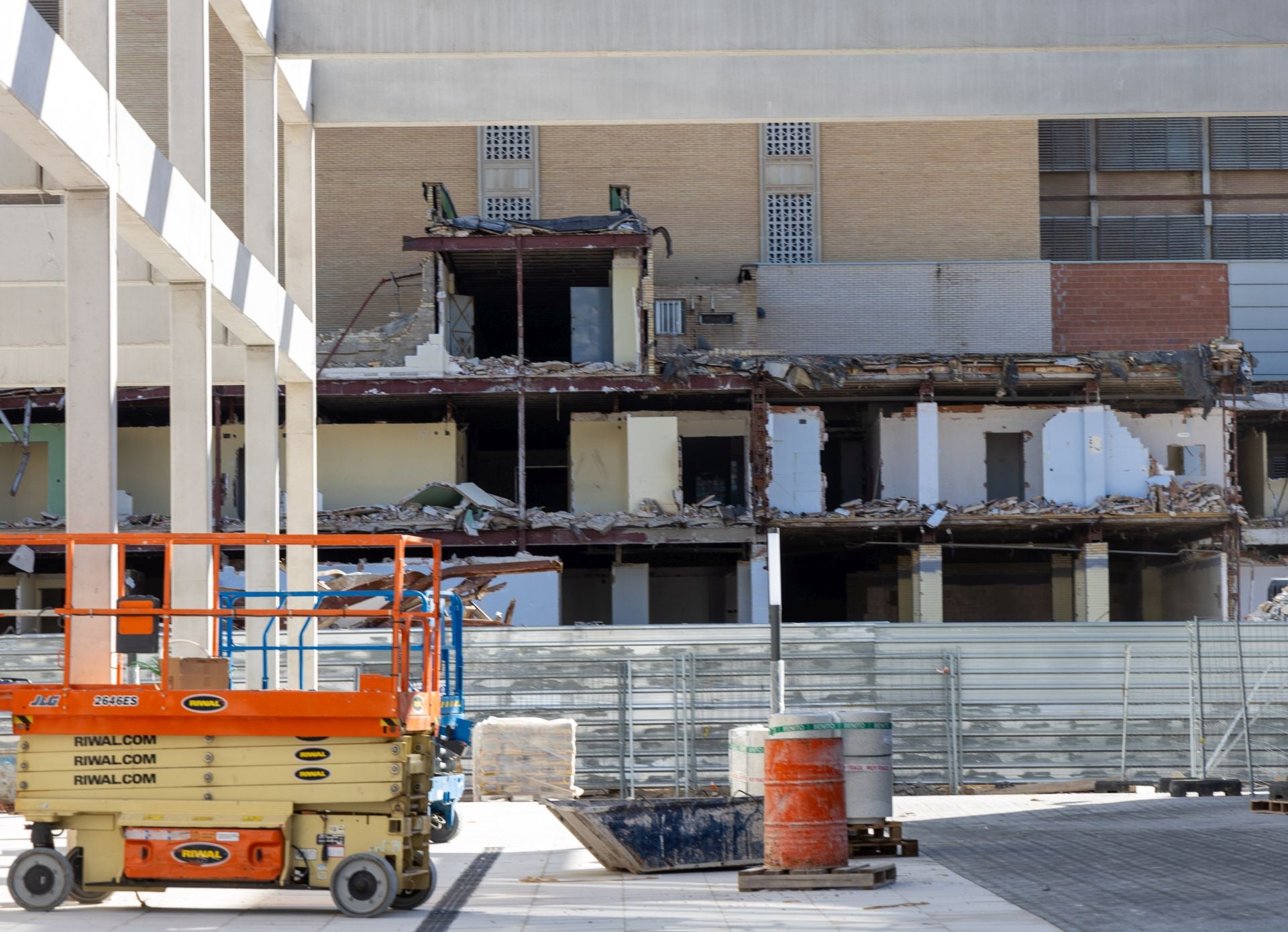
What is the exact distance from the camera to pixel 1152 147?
52062 millimetres

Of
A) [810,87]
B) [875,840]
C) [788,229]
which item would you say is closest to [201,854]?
[875,840]

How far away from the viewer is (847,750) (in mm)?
12930

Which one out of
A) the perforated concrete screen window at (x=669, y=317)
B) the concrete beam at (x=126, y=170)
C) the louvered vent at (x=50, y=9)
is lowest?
the concrete beam at (x=126, y=170)

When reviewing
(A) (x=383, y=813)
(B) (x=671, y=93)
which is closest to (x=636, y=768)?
(B) (x=671, y=93)

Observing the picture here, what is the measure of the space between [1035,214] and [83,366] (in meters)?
39.2

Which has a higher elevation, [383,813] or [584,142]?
[584,142]

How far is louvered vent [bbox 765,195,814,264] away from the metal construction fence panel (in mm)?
23579

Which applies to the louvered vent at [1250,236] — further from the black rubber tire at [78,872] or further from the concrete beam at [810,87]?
the black rubber tire at [78,872]

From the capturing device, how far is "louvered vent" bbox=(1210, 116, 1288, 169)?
52.1 metres

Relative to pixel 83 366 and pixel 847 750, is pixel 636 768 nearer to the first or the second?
pixel 847 750

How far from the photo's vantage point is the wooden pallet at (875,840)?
517 inches

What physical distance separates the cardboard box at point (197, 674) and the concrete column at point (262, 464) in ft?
20.7

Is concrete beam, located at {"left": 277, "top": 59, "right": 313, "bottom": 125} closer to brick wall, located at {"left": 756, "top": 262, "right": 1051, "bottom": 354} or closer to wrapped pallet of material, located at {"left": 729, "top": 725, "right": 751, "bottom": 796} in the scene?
wrapped pallet of material, located at {"left": 729, "top": 725, "right": 751, "bottom": 796}

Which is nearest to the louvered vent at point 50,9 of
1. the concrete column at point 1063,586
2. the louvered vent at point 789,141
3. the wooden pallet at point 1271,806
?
the louvered vent at point 789,141
